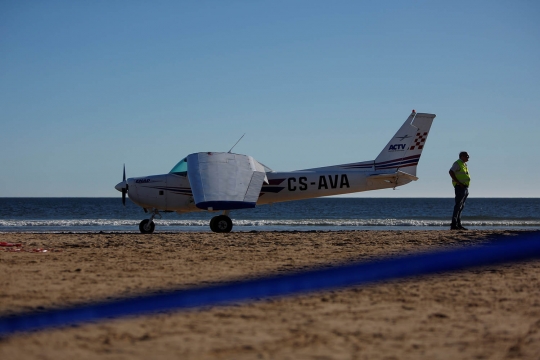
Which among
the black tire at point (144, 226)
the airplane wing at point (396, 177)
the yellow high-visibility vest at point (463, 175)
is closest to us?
the yellow high-visibility vest at point (463, 175)

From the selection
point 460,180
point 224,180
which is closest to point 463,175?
point 460,180

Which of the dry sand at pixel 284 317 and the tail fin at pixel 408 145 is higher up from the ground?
the tail fin at pixel 408 145

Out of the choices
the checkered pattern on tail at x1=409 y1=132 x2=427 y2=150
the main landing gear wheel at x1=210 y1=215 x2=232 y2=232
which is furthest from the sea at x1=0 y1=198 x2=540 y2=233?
the checkered pattern on tail at x1=409 y1=132 x2=427 y2=150

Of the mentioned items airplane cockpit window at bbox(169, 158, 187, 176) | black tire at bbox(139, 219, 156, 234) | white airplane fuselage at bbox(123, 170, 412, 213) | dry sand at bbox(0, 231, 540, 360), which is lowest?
dry sand at bbox(0, 231, 540, 360)

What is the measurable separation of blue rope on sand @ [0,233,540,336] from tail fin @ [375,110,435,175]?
34.3 feet

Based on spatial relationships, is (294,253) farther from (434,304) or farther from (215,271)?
(434,304)

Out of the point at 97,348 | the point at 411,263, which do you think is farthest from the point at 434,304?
the point at 97,348

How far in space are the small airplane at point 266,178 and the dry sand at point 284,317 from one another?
705 centimetres

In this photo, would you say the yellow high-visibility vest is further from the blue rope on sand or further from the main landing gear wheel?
the blue rope on sand

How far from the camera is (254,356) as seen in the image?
3.48 metres

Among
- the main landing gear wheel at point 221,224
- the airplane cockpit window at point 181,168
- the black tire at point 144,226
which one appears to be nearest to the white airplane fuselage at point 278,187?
the airplane cockpit window at point 181,168

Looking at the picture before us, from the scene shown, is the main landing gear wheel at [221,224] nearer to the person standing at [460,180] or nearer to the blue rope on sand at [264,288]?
the person standing at [460,180]

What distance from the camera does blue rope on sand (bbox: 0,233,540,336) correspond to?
179 inches

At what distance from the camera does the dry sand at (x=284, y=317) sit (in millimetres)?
3611
